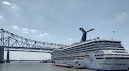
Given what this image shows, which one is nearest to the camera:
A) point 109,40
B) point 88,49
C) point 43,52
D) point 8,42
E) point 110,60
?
point 110,60

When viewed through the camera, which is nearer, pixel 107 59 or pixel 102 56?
pixel 107 59

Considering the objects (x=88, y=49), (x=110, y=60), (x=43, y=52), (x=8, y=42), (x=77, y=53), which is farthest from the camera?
(x=43, y=52)

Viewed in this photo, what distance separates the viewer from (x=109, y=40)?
146 feet

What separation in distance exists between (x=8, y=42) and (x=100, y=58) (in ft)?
320

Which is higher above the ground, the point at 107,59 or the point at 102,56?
the point at 102,56

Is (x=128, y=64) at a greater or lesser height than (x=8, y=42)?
lesser

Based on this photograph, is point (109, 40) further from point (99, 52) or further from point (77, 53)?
point (77, 53)

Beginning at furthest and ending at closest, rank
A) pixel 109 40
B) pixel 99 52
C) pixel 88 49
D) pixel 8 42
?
pixel 8 42 < pixel 88 49 < pixel 109 40 < pixel 99 52

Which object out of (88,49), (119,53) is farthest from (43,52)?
(119,53)

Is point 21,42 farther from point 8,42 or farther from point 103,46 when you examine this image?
point 103,46

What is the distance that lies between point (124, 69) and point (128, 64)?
200 centimetres

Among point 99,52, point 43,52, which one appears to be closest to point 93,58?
point 99,52

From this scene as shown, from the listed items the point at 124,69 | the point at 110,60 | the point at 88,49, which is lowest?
the point at 124,69

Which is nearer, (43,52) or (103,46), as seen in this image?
(103,46)
